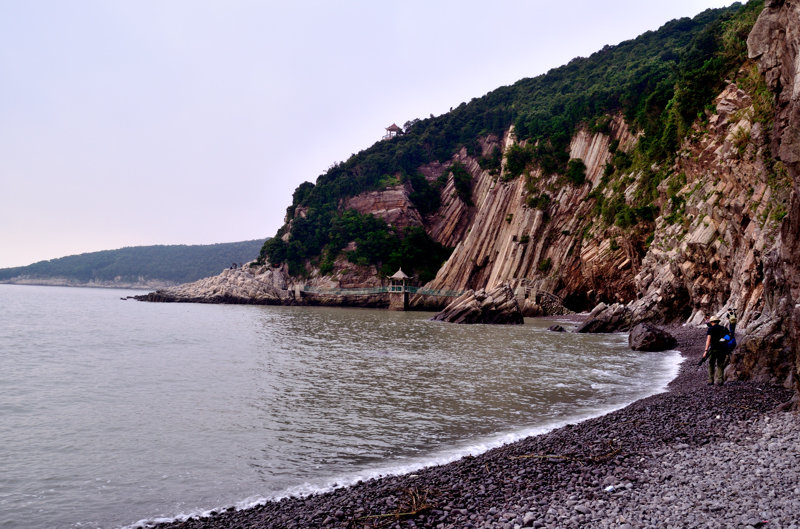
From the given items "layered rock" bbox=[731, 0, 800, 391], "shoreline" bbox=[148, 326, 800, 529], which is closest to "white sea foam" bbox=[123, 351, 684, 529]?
"shoreline" bbox=[148, 326, 800, 529]

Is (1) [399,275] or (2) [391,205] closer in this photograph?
(1) [399,275]

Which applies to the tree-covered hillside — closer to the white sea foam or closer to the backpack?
the backpack

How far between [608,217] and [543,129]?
24798mm

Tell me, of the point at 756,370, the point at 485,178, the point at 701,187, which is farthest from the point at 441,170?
the point at 756,370

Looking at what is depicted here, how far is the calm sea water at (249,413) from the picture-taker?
28.2ft

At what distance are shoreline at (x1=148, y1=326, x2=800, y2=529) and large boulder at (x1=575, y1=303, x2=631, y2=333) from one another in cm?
2976

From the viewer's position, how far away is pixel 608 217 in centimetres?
5969

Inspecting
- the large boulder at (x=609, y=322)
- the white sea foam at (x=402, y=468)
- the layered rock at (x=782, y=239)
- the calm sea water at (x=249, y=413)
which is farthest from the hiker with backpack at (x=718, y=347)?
the large boulder at (x=609, y=322)

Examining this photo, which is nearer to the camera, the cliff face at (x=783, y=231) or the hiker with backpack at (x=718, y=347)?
the cliff face at (x=783, y=231)

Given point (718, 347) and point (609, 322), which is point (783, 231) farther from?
point (609, 322)

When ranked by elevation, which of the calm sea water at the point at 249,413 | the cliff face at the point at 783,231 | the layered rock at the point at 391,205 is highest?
the layered rock at the point at 391,205

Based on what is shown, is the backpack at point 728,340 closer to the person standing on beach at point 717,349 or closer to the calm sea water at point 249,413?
the person standing on beach at point 717,349

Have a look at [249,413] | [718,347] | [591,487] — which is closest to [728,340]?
[718,347]

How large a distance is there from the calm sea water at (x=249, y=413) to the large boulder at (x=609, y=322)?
472 inches
